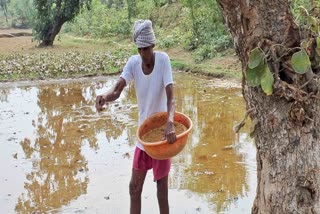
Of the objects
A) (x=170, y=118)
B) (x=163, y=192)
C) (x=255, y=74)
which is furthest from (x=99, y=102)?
(x=255, y=74)

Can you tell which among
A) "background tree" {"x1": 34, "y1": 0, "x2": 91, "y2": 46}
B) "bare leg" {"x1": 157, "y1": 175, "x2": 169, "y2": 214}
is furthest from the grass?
"bare leg" {"x1": 157, "y1": 175, "x2": 169, "y2": 214}

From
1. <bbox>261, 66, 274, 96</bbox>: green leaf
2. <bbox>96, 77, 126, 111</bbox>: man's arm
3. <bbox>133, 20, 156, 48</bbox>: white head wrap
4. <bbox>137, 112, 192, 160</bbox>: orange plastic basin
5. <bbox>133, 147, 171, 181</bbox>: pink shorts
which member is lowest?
<bbox>133, 147, 171, 181</bbox>: pink shorts

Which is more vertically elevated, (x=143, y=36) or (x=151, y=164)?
(x=143, y=36)

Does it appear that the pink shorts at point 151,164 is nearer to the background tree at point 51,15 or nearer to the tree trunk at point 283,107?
the tree trunk at point 283,107

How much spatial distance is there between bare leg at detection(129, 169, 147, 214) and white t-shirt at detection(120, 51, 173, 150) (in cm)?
20

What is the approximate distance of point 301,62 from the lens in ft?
6.80

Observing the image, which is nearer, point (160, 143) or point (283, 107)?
point (283, 107)

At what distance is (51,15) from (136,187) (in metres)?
18.0

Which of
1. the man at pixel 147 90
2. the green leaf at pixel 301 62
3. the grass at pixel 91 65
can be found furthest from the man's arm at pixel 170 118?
the grass at pixel 91 65

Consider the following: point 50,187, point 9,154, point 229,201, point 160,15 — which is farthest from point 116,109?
point 160,15

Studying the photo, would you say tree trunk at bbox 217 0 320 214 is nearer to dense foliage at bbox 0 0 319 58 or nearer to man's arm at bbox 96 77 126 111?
man's arm at bbox 96 77 126 111

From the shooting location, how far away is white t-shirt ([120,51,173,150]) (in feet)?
10.9

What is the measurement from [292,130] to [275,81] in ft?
0.76

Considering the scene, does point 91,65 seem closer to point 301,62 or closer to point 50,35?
point 50,35
